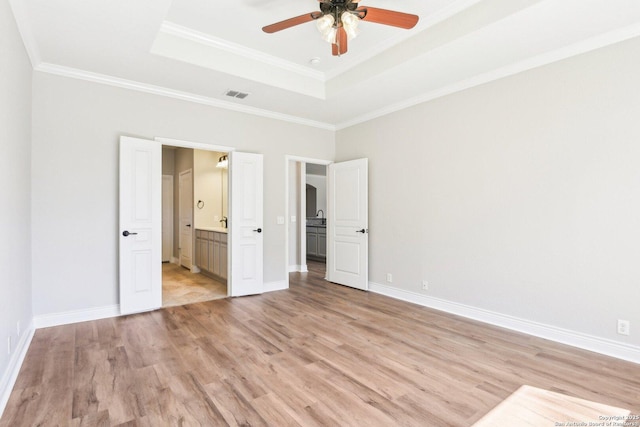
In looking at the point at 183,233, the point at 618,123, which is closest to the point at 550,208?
the point at 618,123

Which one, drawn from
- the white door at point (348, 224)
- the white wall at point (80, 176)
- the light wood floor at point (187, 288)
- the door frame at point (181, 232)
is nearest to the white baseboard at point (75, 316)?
the white wall at point (80, 176)

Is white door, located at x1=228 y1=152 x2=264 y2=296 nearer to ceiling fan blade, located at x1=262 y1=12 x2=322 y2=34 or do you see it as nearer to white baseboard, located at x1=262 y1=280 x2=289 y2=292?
white baseboard, located at x1=262 y1=280 x2=289 y2=292

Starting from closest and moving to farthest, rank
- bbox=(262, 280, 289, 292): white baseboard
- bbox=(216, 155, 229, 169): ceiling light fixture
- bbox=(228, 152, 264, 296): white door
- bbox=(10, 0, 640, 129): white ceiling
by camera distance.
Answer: bbox=(10, 0, 640, 129): white ceiling → bbox=(228, 152, 264, 296): white door → bbox=(262, 280, 289, 292): white baseboard → bbox=(216, 155, 229, 169): ceiling light fixture

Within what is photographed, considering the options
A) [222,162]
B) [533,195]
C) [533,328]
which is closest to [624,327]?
[533,328]

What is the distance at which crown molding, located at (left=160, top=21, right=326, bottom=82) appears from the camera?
338 centimetres

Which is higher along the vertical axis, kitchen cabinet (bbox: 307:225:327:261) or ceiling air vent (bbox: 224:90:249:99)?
ceiling air vent (bbox: 224:90:249:99)

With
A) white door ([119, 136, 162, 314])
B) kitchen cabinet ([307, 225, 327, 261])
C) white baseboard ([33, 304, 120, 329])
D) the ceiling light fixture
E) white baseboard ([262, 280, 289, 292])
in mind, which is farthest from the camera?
kitchen cabinet ([307, 225, 327, 261])

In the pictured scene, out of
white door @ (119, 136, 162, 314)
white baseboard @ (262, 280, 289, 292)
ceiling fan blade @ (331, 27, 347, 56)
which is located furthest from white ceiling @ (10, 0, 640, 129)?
white baseboard @ (262, 280, 289, 292)

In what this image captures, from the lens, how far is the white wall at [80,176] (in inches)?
139

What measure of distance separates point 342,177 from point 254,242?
1.85 m

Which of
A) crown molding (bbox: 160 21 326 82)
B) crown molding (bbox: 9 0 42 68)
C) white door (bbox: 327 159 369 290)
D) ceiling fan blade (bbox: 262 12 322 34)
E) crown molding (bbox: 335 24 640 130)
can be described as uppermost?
crown molding (bbox: 160 21 326 82)

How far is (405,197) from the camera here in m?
4.71

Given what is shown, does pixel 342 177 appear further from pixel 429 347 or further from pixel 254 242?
pixel 429 347

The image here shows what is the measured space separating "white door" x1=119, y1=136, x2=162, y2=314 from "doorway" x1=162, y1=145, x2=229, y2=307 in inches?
41.8
